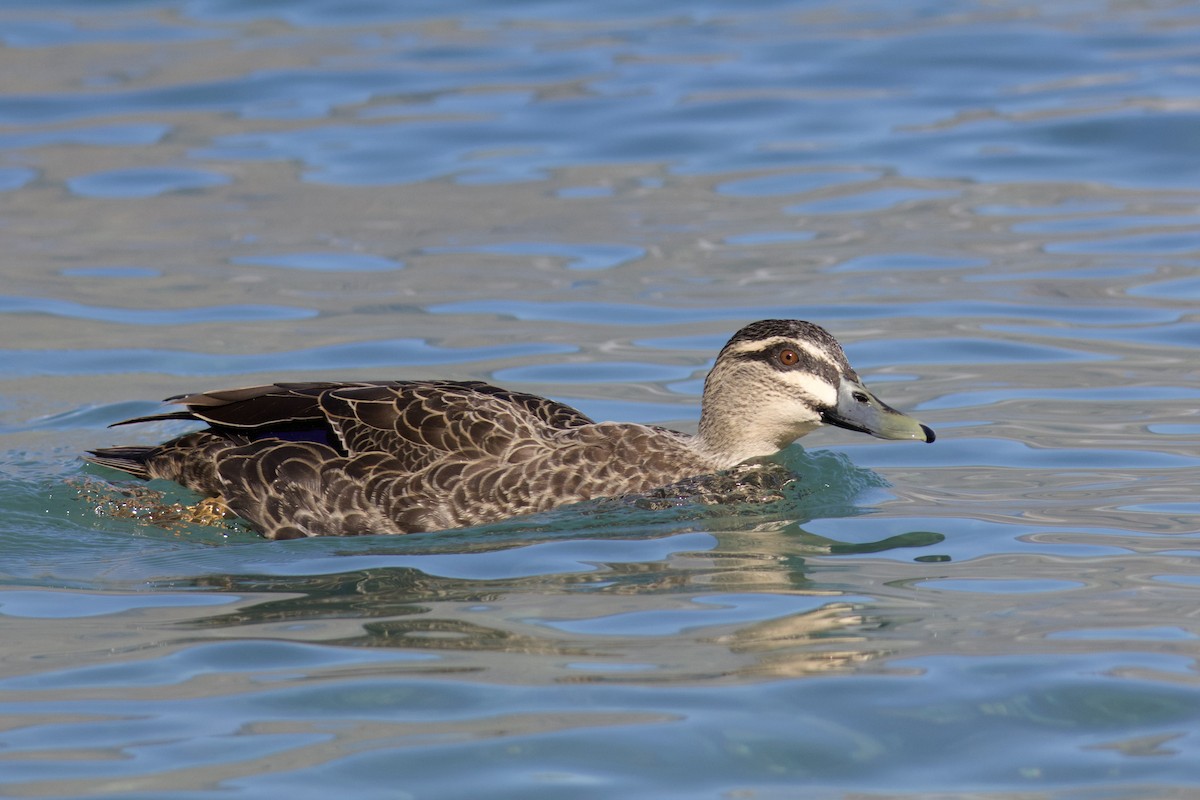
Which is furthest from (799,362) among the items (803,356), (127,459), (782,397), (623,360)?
(127,459)

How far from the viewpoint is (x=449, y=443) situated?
987cm

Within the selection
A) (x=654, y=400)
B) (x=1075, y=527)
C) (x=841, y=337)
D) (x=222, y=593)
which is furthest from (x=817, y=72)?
(x=222, y=593)

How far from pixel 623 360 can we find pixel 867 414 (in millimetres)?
3938

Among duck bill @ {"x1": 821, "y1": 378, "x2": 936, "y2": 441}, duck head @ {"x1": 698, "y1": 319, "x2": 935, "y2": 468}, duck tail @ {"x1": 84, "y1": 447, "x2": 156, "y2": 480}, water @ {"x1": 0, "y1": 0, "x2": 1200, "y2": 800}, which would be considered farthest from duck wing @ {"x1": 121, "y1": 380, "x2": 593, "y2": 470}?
duck bill @ {"x1": 821, "y1": 378, "x2": 936, "y2": 441}

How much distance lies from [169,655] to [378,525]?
2217mm

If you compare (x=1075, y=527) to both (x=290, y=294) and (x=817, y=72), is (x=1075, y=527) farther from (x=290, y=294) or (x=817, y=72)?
(x=817, y=72)

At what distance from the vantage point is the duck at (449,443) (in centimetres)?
973

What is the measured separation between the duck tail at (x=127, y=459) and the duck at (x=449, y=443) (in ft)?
0.22

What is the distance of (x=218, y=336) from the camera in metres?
14.2

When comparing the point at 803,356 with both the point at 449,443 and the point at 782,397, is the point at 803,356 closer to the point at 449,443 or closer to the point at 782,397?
the point at 782,397

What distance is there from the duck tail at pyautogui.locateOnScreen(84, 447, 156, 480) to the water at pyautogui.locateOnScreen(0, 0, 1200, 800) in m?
0.28

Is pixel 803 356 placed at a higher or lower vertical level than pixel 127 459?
higher

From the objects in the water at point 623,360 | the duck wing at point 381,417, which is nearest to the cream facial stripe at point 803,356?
the water at point 623,360

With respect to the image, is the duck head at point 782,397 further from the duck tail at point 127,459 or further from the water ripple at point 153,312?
the water ripple at point 153,312
